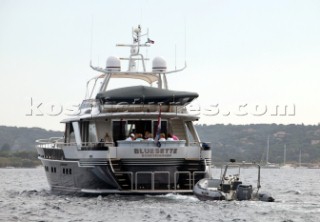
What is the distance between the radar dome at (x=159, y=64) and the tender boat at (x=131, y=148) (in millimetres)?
2445

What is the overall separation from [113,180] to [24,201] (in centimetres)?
490

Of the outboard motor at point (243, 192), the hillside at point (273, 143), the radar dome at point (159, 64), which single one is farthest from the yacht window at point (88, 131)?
the hillside at point (273, 143)

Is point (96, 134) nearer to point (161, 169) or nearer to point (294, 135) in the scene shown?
point (161, 169)

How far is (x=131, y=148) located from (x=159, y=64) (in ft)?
27.0

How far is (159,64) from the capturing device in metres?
46.3

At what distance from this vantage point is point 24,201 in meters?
41.3

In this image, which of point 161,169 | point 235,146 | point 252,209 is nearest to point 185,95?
point 161,169

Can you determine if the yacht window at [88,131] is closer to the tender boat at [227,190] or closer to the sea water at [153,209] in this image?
the sea water at [153,209]

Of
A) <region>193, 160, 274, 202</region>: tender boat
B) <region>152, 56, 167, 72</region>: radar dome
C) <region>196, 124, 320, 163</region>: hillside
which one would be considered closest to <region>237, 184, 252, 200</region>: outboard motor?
<region>193, 160, 274, 202</region>: tender boat

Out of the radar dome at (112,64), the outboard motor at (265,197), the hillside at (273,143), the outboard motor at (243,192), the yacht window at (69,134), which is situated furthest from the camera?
the hillside at (273,143)

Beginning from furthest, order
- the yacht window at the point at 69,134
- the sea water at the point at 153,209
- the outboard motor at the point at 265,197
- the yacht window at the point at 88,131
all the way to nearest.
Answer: the yacht window at the point at 69,134 → the yacht window at the point at 88,131 → the outboard motor at the point at 265,197 → the sea water at the point at 153,209

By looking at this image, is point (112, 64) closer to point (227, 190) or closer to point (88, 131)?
point (88, 131)

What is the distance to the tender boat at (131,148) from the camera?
3912 centimetres

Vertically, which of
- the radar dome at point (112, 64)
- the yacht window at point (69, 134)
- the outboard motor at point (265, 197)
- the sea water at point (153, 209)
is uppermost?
the radar dome at point (112, 64)
